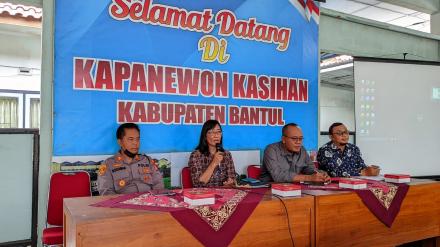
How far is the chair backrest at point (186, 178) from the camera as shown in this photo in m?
2.99

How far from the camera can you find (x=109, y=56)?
2977mm

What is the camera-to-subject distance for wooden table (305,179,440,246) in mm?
2070

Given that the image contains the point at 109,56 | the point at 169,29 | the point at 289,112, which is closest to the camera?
the point at 109,56

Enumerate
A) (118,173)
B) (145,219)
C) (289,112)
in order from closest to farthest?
(145,219) → (118,173) → (289,112)

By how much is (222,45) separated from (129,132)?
134 centimetres

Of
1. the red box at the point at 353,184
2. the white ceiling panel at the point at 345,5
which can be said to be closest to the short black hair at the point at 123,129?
the red box at the point at 353,184

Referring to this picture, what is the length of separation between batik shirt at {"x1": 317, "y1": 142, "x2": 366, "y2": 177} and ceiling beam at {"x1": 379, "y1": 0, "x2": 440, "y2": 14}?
8.66 feet

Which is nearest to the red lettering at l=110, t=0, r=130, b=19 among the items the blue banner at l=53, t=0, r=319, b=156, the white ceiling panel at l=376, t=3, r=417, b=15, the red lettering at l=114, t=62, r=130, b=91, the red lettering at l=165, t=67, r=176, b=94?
the blue banner at l=53, t=0, r=319, b=156

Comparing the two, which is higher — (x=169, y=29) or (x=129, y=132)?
(x=169, y=29)

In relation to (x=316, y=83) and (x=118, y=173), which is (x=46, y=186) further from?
(x=316, y=83)

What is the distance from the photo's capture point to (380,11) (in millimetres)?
5762

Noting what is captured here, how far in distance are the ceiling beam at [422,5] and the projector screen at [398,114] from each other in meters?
0.96

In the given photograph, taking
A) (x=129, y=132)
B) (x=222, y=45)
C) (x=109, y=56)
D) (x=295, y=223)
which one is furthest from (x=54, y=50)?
(x=295, y=223)

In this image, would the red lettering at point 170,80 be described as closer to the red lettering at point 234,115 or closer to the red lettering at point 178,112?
the red lettering at point 178,112
